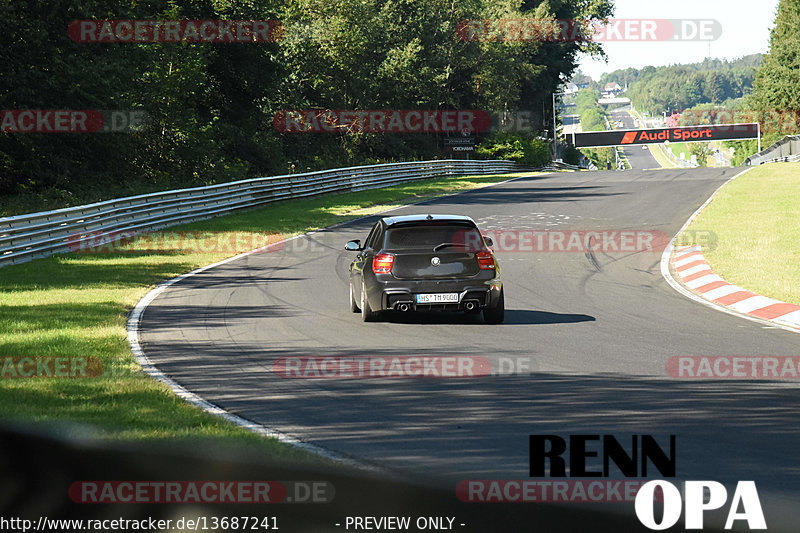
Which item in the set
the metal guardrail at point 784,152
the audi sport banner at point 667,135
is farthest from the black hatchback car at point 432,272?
the audi sport banner at point 667,135

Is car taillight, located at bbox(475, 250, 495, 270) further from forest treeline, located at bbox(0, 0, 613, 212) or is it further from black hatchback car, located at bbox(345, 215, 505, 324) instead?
forest treeline, located at bbox(0, 0, 613, 212)

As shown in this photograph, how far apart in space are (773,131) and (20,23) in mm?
92722

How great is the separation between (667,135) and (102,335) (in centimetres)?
10671

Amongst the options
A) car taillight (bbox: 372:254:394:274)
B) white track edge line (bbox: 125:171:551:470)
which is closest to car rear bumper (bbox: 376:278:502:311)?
car taillight (bbox: 372:254:394:274)

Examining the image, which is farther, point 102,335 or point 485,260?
point 485,260

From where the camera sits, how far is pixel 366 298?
13555mm

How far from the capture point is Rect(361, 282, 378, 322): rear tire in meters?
13.5

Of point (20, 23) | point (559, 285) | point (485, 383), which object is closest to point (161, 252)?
point (559, 285)

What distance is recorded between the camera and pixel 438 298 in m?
13.2

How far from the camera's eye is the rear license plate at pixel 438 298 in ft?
43.5

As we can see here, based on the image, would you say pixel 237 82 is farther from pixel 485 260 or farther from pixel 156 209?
pixel 485 260

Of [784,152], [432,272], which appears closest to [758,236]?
[432,272]

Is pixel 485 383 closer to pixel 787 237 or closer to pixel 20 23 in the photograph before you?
pixel 787 237

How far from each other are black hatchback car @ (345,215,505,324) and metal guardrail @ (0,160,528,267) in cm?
978
